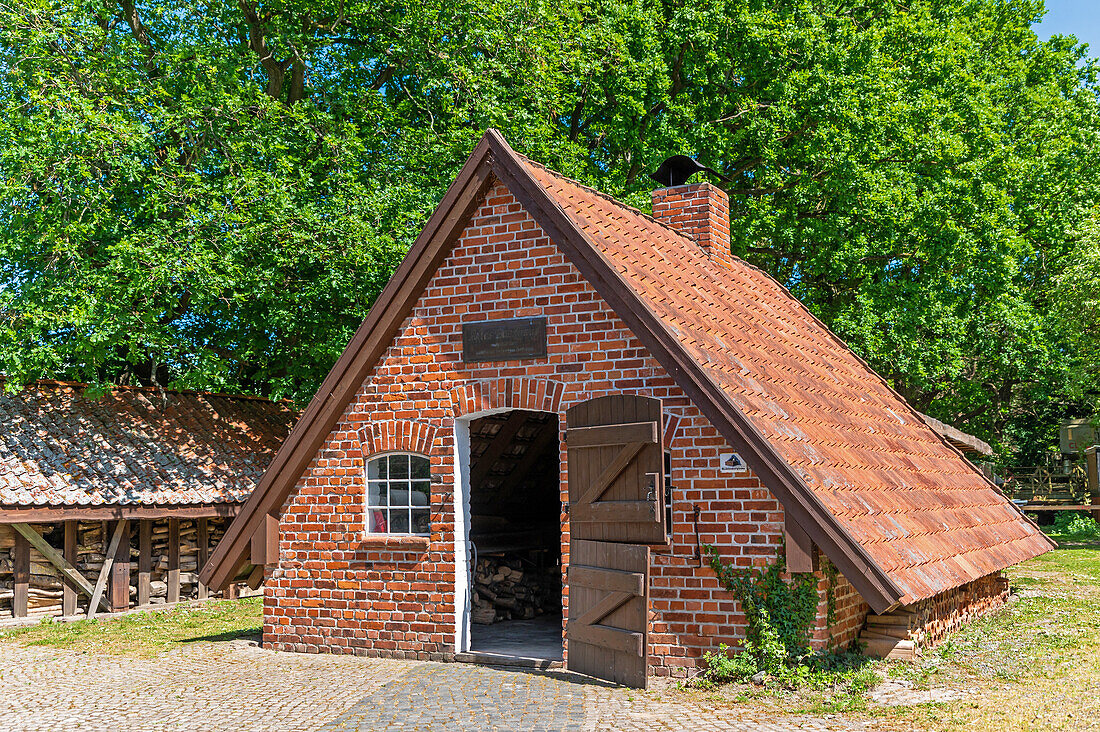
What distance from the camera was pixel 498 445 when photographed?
42.4 ft

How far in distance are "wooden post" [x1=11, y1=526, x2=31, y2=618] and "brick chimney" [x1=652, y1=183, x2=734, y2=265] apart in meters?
10.4

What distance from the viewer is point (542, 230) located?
10.1 m

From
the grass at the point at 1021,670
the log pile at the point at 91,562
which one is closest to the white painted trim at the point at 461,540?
the grass at the point at 1021,670

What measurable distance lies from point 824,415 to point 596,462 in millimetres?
2700

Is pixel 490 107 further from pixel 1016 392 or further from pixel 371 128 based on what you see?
pixel 1016 392

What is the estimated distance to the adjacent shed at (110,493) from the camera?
46.7 feet

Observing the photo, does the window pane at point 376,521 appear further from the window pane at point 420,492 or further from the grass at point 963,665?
the grass at point 963,665

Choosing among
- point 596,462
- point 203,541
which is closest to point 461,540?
point 596,462

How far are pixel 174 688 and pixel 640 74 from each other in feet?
53.2

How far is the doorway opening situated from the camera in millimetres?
12453

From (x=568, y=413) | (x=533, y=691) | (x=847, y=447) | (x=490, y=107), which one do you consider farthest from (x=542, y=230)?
(x=490, y=107)

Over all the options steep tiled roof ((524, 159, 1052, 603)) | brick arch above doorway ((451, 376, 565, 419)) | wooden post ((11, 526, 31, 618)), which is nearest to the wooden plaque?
brick arch above doorway ((451, 376, 565, 419))

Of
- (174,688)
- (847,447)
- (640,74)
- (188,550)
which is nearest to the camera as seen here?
(174,688)

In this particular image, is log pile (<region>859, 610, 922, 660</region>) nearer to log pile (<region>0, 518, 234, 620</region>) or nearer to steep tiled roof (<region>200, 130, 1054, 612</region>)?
steep tiled roof (<region>200, 130, 1054, 612</region>)
